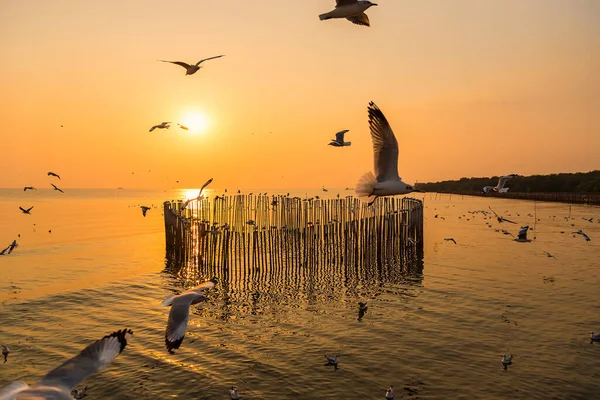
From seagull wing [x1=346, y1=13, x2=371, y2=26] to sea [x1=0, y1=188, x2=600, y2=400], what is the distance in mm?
6988

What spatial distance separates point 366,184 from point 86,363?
516 cm

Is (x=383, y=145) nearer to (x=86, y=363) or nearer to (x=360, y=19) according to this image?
(x=360, y=19)

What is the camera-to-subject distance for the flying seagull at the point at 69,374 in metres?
4.66

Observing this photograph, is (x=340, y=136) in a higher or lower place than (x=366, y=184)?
higher

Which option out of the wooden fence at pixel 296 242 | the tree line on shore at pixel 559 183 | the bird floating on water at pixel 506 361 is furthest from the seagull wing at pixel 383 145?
the tree line on shore at pixel 559 183

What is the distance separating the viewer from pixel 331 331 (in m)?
12.8

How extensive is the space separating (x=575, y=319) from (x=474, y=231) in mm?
24632

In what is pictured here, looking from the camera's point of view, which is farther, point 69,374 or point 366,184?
point 366,184

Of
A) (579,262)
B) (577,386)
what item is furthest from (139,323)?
(579,262)

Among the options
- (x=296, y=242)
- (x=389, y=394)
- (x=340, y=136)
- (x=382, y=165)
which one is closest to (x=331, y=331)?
(x=389, y=394)

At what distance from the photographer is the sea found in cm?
982

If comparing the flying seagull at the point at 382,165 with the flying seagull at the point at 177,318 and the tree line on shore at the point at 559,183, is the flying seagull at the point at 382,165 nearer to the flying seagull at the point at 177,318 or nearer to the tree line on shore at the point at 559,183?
the flying seagull at the point at 177,318

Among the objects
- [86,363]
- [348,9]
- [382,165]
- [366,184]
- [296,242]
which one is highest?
[348,9]

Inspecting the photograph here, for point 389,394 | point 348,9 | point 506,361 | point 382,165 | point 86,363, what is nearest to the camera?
point 86,363
